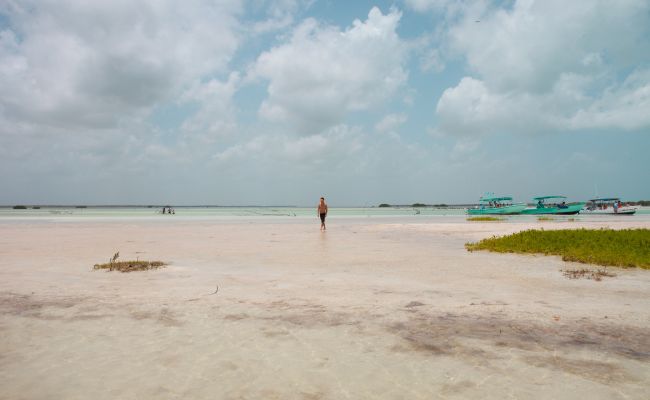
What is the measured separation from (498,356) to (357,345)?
1.60 m

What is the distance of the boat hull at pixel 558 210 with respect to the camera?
62.3 metres

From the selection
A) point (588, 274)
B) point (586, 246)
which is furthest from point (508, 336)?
point (586, 246)

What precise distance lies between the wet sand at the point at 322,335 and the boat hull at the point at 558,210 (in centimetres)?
5931

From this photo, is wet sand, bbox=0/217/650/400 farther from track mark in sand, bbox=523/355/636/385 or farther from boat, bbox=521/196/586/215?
boat, bbox=521/196/586/215

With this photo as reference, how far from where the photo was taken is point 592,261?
11828mm

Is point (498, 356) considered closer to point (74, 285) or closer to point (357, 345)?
point (357, 345)

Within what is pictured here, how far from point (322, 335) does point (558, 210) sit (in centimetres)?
6800

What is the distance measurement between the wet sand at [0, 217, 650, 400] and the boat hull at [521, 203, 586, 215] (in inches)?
2335

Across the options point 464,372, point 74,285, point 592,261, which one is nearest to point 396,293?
point 464,372

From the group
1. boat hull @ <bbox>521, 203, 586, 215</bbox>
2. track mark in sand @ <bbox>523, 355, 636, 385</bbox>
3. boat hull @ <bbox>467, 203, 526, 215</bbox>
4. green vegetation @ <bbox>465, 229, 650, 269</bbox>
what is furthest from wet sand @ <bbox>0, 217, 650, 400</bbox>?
boat hull @ <bbox>467, 203, 526, 215</bbox>

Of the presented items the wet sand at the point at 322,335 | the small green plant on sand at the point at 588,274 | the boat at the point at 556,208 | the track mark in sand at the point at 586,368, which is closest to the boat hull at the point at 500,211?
the boat at the point at 556,208

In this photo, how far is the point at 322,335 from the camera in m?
5.48

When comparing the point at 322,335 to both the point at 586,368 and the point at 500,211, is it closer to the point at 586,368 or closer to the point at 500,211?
the point at 586,368

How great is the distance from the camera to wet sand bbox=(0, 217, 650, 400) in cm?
401
